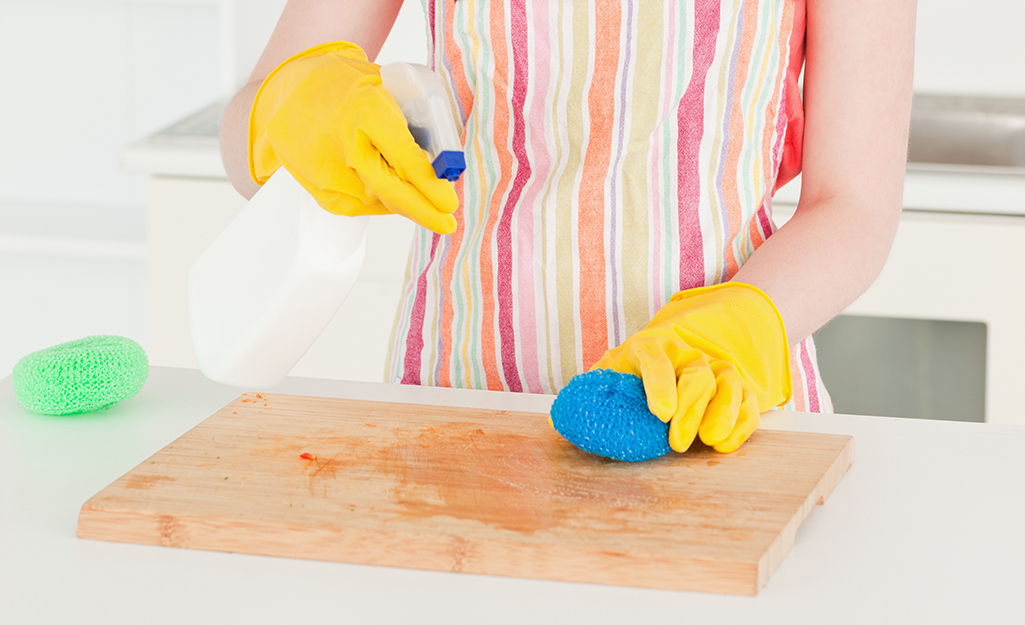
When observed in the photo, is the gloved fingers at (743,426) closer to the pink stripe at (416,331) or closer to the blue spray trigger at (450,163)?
the blue spray trigger at (450,163)

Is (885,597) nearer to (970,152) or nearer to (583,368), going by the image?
(583,368)

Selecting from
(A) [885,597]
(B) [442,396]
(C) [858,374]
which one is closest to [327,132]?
(B) [442,396]

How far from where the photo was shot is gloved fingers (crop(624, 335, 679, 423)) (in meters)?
0.68

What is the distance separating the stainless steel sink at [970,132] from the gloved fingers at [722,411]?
1.33 metres

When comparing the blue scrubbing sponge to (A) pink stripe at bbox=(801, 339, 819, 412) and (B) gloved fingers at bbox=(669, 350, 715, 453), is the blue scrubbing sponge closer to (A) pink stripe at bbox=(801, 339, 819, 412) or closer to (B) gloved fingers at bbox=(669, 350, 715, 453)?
(B) gloved fingers at bbox=(669, 350, 715, 453)

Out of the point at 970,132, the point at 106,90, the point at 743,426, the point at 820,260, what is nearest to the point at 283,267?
the point at 743,426

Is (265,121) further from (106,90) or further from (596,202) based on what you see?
(106,90)

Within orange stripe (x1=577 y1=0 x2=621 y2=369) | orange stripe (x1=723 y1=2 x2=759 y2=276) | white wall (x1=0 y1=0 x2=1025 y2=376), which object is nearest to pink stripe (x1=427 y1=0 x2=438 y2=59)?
orange stripe (x1=577 y1=0 x2=621 y2=369)

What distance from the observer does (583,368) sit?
97 centimetres

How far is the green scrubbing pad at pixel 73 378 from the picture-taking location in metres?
0.80

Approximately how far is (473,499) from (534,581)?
0.24 feet

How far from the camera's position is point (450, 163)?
26.7 inches

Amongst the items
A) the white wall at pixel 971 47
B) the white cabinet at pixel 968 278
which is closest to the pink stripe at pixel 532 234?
the white cabinet at pixel 968 278

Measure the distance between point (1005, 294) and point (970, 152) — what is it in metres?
0.49
